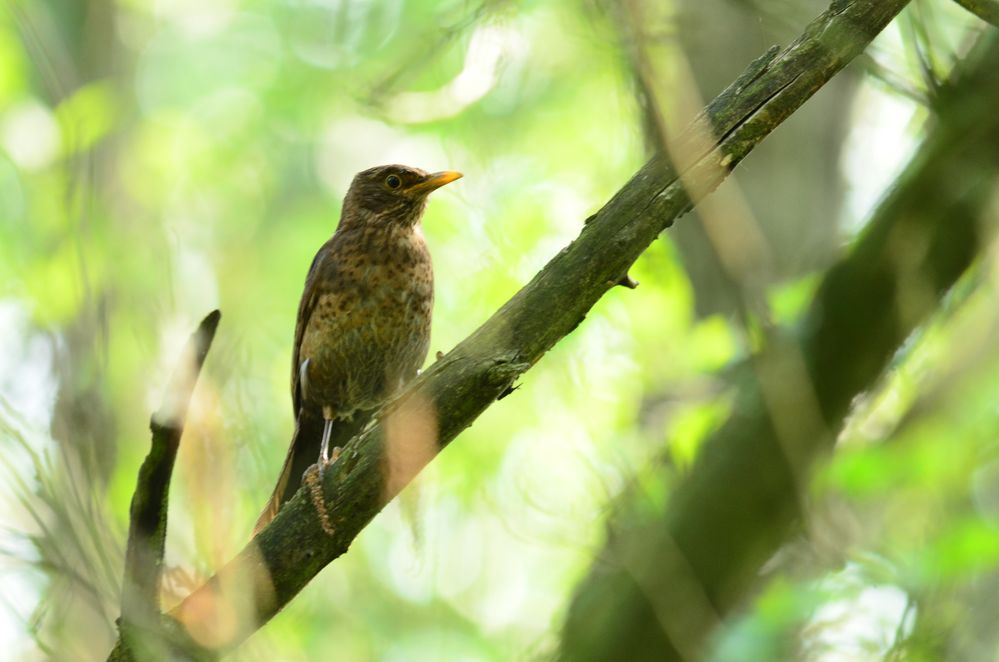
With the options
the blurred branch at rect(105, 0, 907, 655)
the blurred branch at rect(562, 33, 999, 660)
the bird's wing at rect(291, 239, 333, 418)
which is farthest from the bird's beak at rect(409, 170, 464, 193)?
the blurred branch at rect(562, 33, 999, 660)

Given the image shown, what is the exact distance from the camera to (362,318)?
5.72 meters

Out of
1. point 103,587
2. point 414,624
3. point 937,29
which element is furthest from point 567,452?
point 103,587

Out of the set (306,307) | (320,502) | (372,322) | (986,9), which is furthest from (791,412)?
(306,307)

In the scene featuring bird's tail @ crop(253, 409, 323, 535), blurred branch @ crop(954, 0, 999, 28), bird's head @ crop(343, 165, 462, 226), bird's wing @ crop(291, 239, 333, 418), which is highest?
bird's head @ crop(343, 165, 462, 226)

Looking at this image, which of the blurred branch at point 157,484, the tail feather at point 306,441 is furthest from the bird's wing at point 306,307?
the blurred branch at point 157,484

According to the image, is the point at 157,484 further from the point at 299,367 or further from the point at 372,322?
the point at 299,367

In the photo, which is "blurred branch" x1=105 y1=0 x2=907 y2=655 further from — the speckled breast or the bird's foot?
the speckled breast

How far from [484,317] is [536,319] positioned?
3.30 metres

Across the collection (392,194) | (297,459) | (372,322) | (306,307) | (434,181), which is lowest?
(297,459)

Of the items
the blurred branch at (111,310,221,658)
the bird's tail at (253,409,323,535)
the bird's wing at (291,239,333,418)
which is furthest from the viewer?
the bird's wing at (291,239,333,418)

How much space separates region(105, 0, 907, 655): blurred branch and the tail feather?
201cm

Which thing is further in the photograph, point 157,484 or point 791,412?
point 791,412

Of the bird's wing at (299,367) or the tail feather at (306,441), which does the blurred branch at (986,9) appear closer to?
the bird's wing at (299,367)

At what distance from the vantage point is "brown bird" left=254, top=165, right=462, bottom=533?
5703 millimetres
